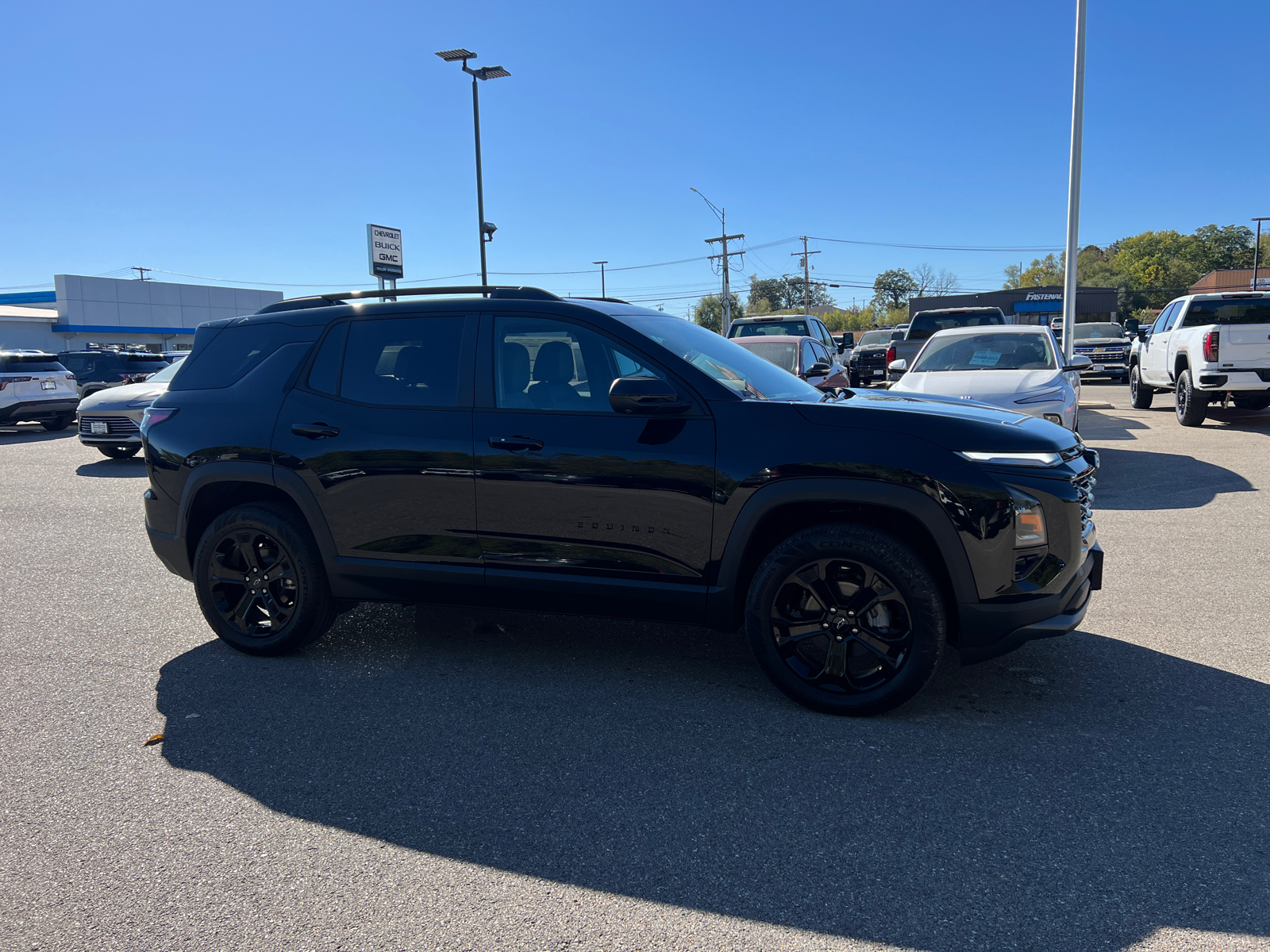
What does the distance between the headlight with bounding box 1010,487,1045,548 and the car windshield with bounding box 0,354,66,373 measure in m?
20.2

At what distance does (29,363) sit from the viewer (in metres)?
18.5

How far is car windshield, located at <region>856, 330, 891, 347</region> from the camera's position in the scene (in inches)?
1278

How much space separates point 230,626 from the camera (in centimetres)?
482

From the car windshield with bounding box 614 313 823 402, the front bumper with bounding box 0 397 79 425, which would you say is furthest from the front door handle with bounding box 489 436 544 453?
the front bumper with bounding box 0 397 79 425

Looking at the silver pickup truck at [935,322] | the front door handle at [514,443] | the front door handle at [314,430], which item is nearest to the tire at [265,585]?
the front door handle at [314,430]

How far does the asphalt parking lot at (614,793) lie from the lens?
2584 mm

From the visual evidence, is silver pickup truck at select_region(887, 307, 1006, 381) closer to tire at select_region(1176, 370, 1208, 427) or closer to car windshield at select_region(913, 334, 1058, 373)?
tire at select_region(1176, 370, 1208, 427)

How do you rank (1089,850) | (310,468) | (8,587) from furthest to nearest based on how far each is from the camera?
(8,587) < (310,468) < (1089,850)

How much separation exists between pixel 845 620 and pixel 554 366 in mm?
1747

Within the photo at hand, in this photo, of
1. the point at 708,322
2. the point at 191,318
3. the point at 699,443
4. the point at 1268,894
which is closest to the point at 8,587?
the point at 699,443

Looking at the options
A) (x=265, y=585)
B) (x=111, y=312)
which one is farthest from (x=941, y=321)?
(x=111, y=312)

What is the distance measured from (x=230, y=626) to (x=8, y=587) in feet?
8.93

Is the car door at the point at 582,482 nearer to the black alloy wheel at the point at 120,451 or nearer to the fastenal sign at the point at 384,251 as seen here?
the black alloy wheel at the point at 120,451

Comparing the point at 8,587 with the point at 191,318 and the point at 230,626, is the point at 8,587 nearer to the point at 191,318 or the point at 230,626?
the point at 230,626
